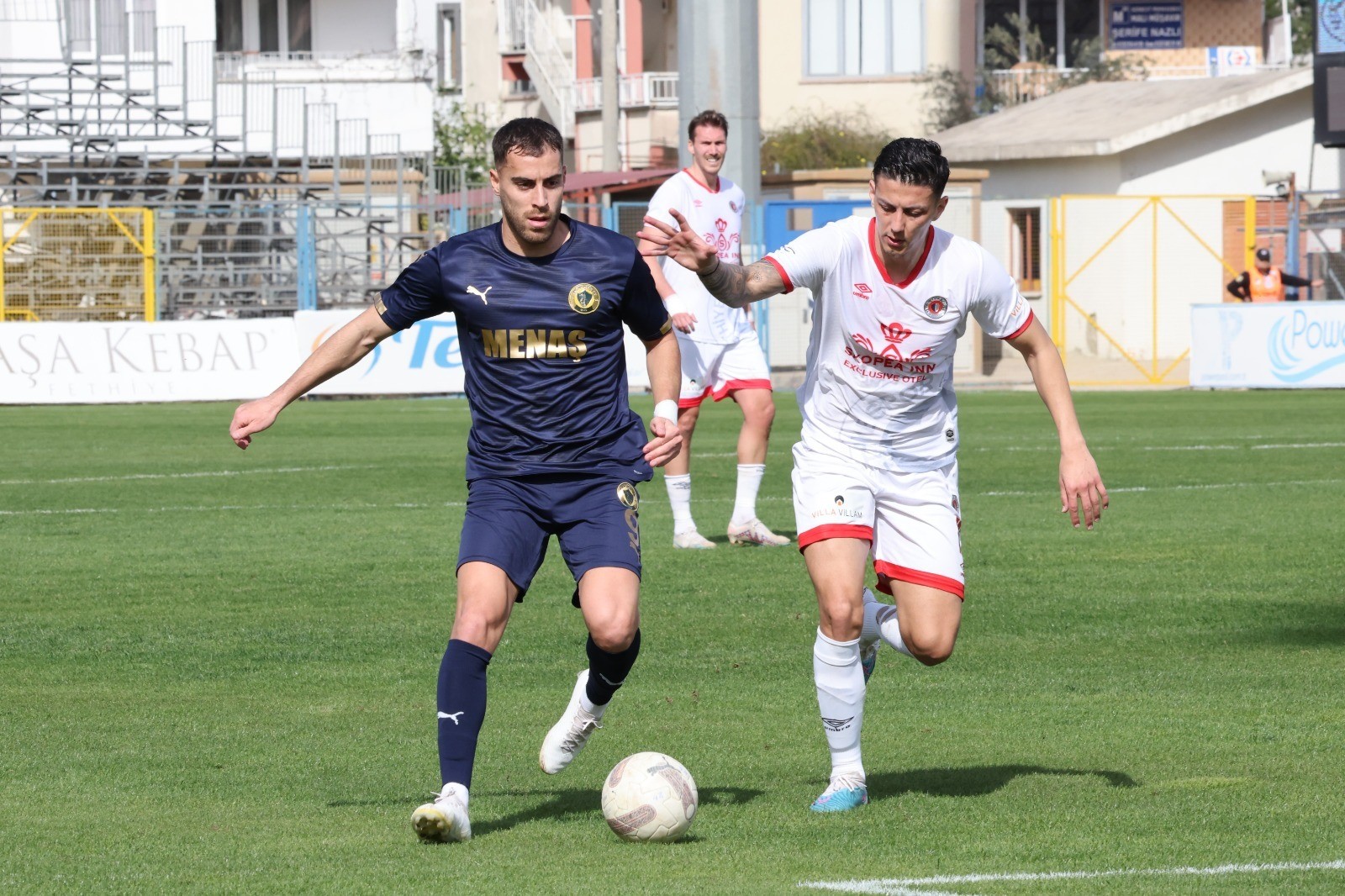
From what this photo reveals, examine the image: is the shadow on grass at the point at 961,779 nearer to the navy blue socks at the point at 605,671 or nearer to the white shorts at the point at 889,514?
the white shorts at the point at 889,514

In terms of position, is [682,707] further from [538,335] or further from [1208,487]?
[1208,487]

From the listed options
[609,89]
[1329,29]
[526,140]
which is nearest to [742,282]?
[526,140]

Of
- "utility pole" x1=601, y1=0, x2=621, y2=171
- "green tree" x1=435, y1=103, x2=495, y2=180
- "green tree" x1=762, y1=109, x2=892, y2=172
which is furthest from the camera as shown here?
"green tree" x1=435, y1=103, x2=495, y2=180

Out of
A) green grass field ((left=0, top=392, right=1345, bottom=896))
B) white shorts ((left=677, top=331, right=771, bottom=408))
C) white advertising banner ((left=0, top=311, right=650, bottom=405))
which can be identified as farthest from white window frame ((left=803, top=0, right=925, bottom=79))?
white shorts ((left=677, top=331, right=771, bottom=408))

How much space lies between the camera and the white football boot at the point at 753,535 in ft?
39.9

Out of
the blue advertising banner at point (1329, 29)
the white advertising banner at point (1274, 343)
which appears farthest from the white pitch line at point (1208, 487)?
the blue advertising banner at point (1329, 29)

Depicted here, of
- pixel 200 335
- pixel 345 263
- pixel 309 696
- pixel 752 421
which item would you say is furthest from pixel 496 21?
pixel 309 696

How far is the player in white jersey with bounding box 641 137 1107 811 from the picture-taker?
238 inches

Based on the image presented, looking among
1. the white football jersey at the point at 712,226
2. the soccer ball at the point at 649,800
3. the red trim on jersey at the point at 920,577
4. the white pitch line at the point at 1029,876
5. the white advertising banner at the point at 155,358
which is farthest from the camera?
the white advertising banner at the point at 155,358

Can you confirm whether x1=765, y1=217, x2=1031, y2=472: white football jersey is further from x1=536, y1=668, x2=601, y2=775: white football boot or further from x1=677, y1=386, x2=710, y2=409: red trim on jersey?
x1=677, y1=386, x2=710, y2=409: red trim on jersey

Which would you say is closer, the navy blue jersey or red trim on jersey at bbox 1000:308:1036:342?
the navy blue jersey

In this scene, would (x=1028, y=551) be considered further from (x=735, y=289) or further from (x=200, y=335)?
(x=200, y=335)

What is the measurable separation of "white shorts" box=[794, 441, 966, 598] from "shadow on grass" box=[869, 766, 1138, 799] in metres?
0.59

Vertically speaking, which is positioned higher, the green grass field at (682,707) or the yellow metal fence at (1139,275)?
the yellow metal fence at (1139,275)
